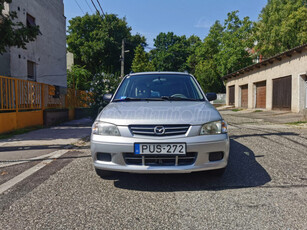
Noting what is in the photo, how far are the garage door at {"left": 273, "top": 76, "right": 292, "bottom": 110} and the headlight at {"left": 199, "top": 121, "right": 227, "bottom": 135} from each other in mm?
14741

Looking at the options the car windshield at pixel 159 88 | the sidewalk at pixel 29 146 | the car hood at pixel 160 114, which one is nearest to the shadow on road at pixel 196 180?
the car hood at pixel 160 114

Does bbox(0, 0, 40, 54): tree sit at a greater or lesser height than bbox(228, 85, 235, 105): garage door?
greater

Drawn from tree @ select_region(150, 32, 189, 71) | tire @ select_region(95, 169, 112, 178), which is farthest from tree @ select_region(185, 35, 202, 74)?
tire @ select_region(95, 169, 112, 178)

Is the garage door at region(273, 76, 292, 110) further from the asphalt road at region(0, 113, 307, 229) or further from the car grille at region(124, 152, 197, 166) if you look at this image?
the car grille at region(124, 152, 197, 166)

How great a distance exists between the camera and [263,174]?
12.0ft

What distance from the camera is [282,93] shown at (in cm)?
1673

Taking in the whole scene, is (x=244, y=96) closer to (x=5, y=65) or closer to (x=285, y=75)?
(x=285, y=75)

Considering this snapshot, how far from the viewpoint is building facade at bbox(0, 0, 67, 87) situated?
12.3 meters

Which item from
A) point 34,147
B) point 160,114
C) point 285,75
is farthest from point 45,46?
point 285,75

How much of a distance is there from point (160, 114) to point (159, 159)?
1.77 feet

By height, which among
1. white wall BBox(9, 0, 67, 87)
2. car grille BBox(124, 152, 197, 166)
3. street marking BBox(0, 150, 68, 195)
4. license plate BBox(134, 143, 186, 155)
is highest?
white wall BBox(9, 0, 67, 87)

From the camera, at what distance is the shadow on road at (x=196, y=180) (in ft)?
10.3

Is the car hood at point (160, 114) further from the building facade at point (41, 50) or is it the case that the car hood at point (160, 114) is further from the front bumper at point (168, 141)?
the building facade at point (41, 50)

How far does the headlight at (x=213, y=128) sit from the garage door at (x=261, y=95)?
18.5 meters
